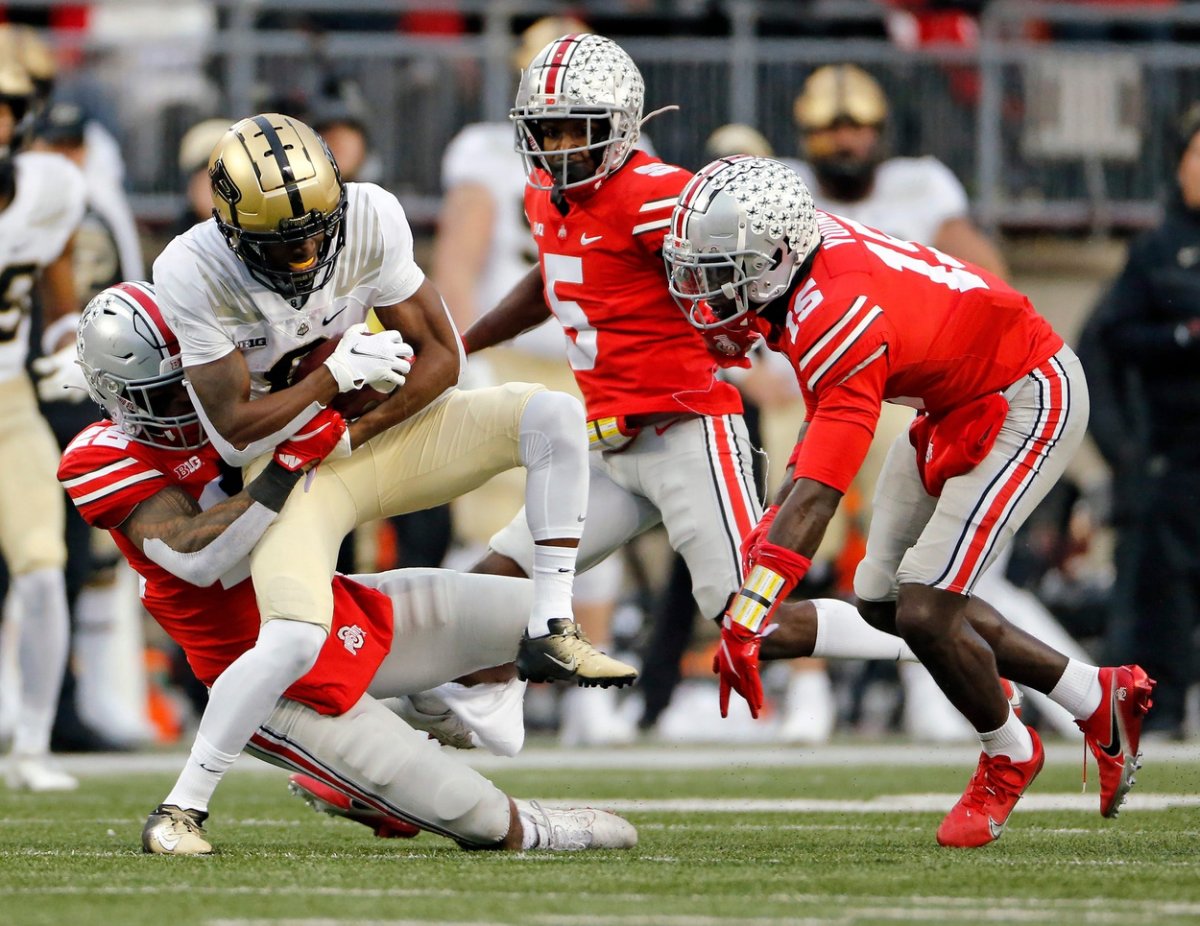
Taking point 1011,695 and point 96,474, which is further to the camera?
point 1011,695

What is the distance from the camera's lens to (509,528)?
19.4ft

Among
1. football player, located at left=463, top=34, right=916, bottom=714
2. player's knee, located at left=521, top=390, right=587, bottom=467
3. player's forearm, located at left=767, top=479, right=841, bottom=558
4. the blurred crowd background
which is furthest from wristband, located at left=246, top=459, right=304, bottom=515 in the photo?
the blurred crowd background

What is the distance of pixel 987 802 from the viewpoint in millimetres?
5164

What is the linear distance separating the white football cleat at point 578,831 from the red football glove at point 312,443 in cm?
87

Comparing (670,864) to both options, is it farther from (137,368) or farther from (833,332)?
(137,368)

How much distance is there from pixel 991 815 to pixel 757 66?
22.0ft

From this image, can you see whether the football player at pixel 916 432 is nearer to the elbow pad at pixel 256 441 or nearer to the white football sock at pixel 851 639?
the white football sock at pixel 851 639

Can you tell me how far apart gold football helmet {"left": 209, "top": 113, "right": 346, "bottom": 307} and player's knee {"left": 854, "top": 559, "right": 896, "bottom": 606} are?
146cm

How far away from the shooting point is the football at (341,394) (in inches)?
206

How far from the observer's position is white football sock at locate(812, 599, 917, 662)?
18.4ft

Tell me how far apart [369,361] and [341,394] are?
0.80 feet

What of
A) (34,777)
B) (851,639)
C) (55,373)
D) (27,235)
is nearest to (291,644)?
(851,639)

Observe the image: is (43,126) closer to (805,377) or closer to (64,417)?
(64,417)

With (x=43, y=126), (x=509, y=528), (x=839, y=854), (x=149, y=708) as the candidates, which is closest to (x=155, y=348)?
(x=509, y=528)
